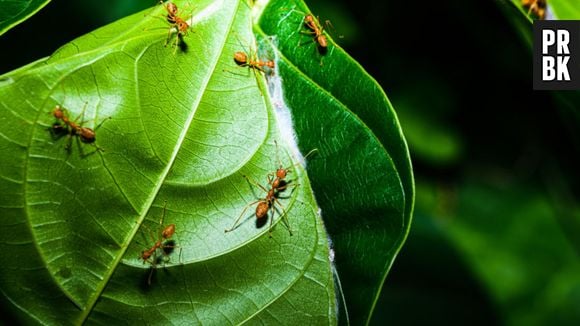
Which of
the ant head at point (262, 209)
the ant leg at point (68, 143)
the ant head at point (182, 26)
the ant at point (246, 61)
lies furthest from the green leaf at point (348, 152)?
the ant leg at point (68, 143)

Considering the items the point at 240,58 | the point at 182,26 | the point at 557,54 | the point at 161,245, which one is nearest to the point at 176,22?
the point at 182,26

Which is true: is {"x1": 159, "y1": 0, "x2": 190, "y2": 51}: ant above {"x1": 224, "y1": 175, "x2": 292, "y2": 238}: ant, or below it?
above

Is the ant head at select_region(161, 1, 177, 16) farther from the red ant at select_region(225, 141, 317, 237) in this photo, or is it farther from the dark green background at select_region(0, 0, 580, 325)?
the dark green background at select_region(0, 0, 580, 325)

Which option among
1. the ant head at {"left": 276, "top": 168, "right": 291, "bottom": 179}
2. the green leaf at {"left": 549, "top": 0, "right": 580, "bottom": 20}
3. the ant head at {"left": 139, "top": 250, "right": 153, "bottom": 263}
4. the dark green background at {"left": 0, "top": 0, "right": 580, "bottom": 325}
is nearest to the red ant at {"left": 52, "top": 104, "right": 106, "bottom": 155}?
the ant head at {"left": 139, "top": 250, "right": 153, "bottom": 263}

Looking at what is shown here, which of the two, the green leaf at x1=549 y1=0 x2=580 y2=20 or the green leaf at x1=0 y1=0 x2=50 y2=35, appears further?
the green leaf at x1=549 y1=0 x2=580 y2=20

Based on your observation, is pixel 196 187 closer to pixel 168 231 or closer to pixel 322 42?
pixel 168 231

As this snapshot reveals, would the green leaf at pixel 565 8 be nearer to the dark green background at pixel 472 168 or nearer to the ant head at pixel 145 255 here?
the dark green background at pixel 472 168
